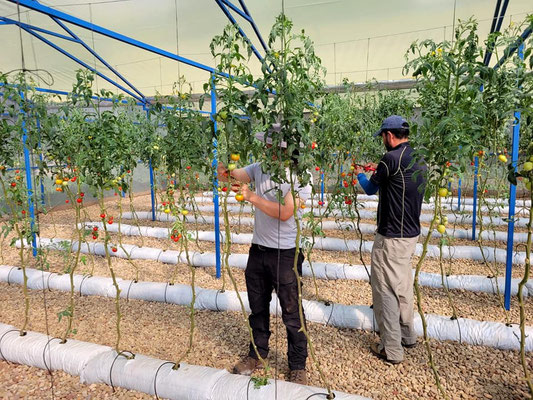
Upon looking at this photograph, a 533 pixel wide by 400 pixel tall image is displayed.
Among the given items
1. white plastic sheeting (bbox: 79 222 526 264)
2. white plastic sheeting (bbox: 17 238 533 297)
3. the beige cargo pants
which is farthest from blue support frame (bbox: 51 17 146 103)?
the beige cargo pants

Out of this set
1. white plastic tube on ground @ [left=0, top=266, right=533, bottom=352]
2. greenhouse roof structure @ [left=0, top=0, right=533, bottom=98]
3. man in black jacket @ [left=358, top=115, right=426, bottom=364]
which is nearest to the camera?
man in black jacket @ [left=358, top=115, right=426, bottom=364]

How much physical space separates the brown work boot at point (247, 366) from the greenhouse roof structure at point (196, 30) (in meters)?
3.65

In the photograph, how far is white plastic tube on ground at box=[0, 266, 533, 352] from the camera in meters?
2.92

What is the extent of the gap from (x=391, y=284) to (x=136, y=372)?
1.92 m

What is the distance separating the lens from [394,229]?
8.66ft

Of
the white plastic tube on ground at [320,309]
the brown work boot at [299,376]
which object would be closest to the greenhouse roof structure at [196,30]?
the white plastic tube on ground at [320,309]

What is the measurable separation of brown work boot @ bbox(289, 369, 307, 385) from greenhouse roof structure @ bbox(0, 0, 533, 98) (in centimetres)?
383

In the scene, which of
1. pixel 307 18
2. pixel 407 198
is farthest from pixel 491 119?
pixel 307 18

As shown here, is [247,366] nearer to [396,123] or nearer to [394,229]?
[394,229]

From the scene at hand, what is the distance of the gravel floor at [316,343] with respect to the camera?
2484 mm

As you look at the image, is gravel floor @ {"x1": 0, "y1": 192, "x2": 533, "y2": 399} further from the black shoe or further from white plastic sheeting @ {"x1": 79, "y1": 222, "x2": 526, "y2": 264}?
white plastic sheeting @ {"x1": 79, "y1": 222, "x2": 526, "y2": 264}

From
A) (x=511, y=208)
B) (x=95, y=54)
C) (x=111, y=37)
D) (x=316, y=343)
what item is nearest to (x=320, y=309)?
(x=316, y=343)

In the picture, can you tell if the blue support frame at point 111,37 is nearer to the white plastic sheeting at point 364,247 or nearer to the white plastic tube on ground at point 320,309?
the white plastic tube on ground at point 320,309

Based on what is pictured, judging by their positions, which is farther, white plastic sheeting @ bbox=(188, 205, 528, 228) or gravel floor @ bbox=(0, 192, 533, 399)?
white plastic sheeting @ bbox=(188, 205, 528, 228)
